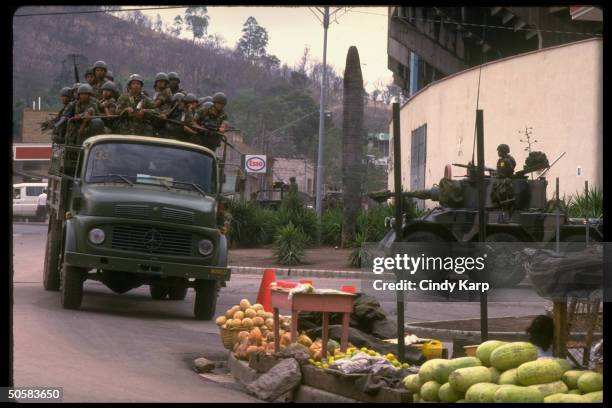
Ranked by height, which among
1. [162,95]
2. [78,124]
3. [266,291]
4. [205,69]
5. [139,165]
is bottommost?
[266,291]

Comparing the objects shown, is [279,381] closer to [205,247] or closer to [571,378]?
[571,378]

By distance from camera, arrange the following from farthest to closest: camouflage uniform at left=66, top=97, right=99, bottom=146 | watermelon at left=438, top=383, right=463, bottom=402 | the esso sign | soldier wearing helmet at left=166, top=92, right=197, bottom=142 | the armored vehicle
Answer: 1. the esso sign
2. the armored vehicle
3. soldier wearing helmet at left=166, top=92, right=197, bottom=142
4. camouflage uniform at left=66, top=97, right=99, bottom=146
5. watermelon at left=438, top=383, right=463, bottom=402

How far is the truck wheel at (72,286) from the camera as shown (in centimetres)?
1526

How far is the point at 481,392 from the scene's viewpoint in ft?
25.2

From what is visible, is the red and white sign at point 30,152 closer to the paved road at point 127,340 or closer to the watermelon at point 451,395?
the paved road at point 127,340

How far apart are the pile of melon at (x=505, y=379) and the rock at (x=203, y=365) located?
10.8ft

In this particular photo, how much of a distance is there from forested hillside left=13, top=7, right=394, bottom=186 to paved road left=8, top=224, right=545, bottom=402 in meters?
50.4

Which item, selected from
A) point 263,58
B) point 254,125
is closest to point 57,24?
point 263,58

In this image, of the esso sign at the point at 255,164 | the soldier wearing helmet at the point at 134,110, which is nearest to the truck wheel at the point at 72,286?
the soldier wearing helmet at the point at 134,110

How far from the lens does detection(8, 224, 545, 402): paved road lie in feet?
32.1

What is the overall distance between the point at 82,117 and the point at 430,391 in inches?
389

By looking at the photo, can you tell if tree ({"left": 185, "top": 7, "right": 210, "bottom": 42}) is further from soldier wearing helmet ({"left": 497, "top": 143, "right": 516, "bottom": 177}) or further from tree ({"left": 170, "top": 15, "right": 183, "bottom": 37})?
soldier wearing helmet ({"left": 497, "top": 143, "right": 516, "bottom": 177})

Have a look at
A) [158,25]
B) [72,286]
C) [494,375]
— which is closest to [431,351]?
[494,375]

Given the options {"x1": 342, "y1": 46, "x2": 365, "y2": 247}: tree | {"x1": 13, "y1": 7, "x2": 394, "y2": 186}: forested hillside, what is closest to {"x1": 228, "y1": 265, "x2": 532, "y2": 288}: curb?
{"x1": 342, "y1": 46, "x2": 365, "y2": 247}: tree
